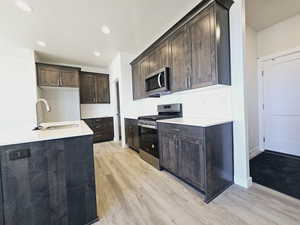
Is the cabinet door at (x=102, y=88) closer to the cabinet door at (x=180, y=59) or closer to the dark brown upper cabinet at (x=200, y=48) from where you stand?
the dark brown upper cabinet at (x=200, y=48)

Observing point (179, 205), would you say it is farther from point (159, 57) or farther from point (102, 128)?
point (102, 128)

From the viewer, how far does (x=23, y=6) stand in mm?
2254

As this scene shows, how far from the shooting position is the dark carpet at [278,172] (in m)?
1.99

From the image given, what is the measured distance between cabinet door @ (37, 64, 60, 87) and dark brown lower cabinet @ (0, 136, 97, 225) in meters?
3.84

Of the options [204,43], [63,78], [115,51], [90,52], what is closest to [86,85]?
[63,78]

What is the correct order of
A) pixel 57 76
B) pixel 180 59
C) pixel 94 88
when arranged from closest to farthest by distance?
1. pixel 180 59
2. pixel 57 76
3. pixel 94 88

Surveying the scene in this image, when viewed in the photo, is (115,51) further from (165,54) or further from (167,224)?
(167,224)

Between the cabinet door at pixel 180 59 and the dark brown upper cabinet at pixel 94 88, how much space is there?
3.52 metres

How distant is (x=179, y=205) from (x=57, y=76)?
4723 millimetres

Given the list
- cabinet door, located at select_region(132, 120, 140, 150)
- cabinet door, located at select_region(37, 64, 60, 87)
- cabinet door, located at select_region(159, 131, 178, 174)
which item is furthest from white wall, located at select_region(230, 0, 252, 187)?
cabinet door, located at select_region(37, 64, 60, 87)

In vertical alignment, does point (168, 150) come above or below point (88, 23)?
below

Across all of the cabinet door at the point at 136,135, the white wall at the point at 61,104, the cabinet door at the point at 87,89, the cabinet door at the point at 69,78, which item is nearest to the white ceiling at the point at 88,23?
the cabinet door at the point at 69,78

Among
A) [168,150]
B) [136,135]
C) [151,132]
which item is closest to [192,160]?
[168,150]

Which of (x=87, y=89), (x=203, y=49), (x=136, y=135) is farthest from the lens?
(x=87, y=89)
